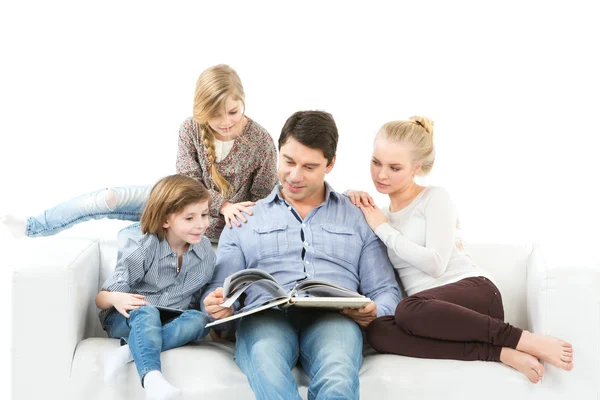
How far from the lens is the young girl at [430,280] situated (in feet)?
9.69

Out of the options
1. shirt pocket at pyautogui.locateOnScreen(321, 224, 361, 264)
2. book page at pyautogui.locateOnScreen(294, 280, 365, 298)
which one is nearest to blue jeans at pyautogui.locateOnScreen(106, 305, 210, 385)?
book page at pyautogui.locateOnScreen(294, 280, 365, 298)

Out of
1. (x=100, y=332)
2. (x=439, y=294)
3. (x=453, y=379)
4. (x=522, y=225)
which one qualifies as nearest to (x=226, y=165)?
(x=100, y=332)

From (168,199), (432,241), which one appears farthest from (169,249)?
(432,241)

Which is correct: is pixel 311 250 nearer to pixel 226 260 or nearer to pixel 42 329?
pixel 226 260

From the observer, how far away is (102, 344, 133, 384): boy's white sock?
9.35 ft

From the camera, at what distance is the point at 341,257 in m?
3.24

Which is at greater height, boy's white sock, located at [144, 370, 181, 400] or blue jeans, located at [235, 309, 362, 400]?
blue jeans, located at [235, 309, 362, 400]

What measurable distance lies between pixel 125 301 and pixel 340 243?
839mm

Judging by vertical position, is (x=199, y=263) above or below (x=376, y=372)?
above

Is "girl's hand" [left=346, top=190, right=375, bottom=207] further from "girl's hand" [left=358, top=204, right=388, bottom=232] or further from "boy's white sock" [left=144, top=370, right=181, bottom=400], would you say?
"boy's white sock" [left=144, top=370, right=181, bottom=400]

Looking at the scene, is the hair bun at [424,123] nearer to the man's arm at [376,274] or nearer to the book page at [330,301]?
the man's arm at [376,274]

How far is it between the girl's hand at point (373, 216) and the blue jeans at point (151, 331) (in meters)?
0.74

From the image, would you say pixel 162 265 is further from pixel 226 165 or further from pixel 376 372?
pixel 376 372

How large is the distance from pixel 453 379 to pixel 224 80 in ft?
4.90
